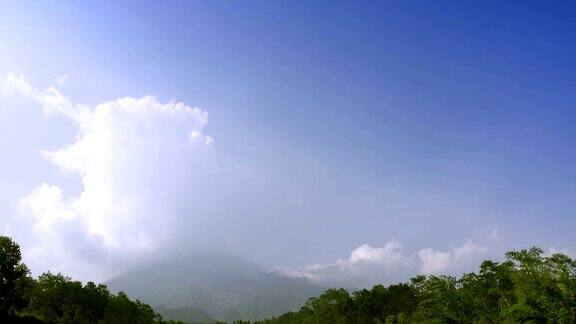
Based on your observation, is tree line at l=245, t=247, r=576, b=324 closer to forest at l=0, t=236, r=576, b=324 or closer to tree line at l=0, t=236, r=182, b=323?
forest at l=0, t=236, r=576, b=324

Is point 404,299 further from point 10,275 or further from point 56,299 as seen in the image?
point 10,275

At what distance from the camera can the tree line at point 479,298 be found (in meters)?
30.4

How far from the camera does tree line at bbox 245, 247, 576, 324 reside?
30.4 metres

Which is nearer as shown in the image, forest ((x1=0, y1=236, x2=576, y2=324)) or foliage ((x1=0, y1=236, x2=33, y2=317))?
forest ((x1=0, y1=236, x2=576, y2=324))

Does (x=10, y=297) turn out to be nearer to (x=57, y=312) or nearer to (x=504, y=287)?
(x=57, y=312)

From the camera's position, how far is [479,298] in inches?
2707

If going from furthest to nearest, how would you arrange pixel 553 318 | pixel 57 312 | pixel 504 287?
pixel 504 287 < pixel 57 312 < pixel 553 318

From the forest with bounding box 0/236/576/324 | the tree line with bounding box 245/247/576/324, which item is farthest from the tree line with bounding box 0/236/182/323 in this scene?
the tree line with bounding box 245/247/576/324

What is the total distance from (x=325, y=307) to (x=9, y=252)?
215 ft

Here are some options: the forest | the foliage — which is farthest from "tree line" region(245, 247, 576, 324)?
the foliage

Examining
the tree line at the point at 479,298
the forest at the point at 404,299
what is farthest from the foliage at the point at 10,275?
the tree line at the point at 479,298

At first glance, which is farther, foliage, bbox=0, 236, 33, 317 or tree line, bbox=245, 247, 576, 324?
foliage, bbox=0, 236, 33, 317

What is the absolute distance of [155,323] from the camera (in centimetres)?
9169

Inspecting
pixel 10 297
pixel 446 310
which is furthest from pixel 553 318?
pixel 10 297
